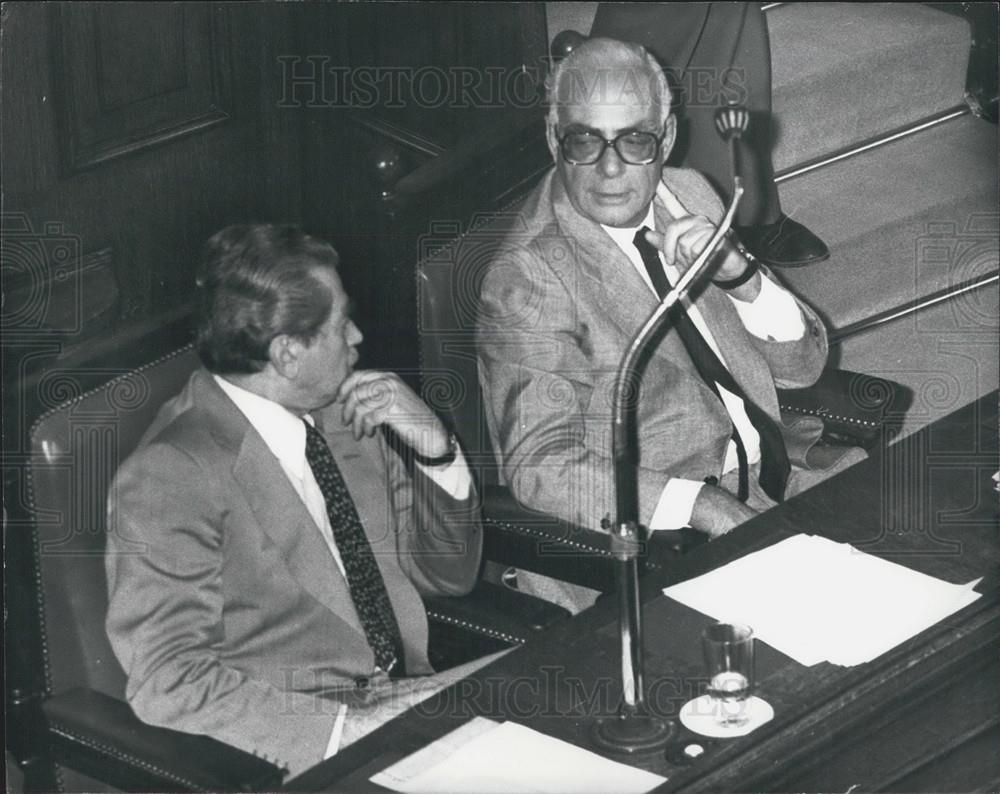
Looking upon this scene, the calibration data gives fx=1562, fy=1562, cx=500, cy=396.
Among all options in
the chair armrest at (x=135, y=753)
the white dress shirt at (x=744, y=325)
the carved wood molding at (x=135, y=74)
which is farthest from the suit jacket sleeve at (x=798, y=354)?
the chair armrest at (x=135, y=753)

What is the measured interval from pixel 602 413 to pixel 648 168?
444 mm

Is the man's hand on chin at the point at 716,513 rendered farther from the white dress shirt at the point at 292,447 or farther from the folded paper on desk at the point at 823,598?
the white dress shirt at the point at 292,447

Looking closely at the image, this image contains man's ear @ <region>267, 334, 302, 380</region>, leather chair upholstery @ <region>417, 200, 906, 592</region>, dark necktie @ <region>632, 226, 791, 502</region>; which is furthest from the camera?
dark necktie @ <region>632, 226, 791, 502</region>

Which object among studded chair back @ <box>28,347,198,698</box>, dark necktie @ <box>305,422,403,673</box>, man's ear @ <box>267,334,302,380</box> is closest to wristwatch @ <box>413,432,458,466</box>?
dark necktie @ <box>305,422,403,673</box>

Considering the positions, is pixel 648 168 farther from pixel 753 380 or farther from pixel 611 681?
pixel 611 681

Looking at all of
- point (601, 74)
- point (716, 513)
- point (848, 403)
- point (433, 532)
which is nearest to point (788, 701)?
point (716, 513)

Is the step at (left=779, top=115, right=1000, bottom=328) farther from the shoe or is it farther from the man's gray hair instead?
the man's gray hair

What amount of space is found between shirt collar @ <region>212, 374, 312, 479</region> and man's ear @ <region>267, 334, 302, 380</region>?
0.06 metres

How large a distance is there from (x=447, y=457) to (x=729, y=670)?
2.25ft

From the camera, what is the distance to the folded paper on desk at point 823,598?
2506 millimetres

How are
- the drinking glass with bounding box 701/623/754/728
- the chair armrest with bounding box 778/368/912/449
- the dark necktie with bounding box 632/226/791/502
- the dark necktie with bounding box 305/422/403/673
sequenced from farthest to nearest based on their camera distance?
the chair armrest with bounding box 778/368/912/449 → the dark necktie with bounding box 632/226/791/502 → the dark necktie with bounding box 305/422/403/673 → the drinking glass with bounding box 701/623/754/728

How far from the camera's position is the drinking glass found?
2.28 m

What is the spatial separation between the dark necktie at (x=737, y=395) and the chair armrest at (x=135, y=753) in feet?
3.73

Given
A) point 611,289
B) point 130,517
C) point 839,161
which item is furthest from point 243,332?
point 839,161
